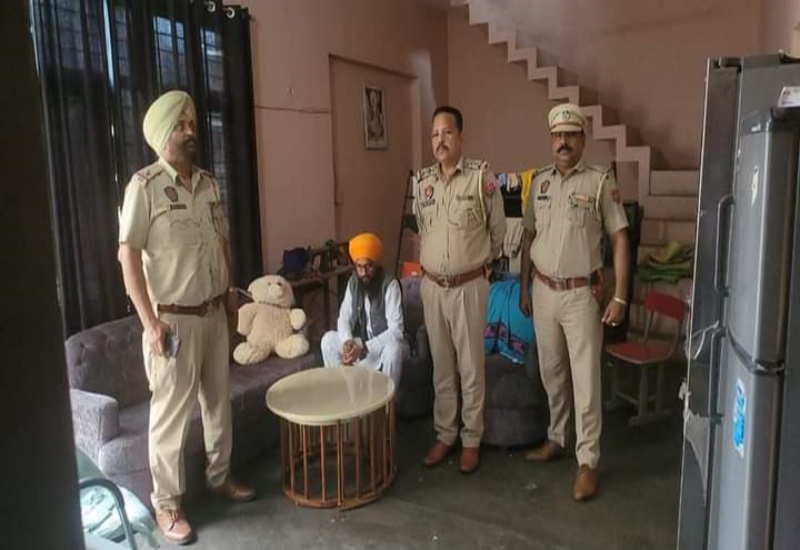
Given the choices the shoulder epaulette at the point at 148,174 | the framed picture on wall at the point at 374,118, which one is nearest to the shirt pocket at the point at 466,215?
the shoulder epaulette at the point at 148,174

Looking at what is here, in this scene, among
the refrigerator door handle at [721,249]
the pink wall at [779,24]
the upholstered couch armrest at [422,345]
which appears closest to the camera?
the refrigerator door handle at [721,249]

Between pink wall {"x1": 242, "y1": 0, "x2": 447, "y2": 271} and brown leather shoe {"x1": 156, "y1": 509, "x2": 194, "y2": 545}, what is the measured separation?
6.03 feet

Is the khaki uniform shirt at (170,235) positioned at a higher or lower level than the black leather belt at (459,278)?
higher

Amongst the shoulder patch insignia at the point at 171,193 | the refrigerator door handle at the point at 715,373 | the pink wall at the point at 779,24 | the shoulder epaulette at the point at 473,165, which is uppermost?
the pink wall at the point at 779,24

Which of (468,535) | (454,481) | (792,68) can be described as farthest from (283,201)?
(792,68)

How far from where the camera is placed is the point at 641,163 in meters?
5.15

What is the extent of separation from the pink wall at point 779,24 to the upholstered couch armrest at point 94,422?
294 centimetres

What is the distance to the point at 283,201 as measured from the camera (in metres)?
4.17

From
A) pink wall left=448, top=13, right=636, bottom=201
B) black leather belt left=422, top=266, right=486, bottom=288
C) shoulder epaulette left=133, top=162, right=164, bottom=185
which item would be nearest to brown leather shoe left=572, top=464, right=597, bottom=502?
black leather belt left=422, top=266, right=486, bottom=288

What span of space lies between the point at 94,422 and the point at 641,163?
4.26 m

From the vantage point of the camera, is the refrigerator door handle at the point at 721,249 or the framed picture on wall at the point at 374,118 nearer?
the refrigerator door handle at the point at 721,249

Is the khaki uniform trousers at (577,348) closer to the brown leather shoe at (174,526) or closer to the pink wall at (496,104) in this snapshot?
the brown leather shoe at (174,526)

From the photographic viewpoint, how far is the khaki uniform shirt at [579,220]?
8.55 feet

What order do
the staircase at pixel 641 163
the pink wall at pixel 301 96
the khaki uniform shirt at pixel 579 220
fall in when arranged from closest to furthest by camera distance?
1. the khaki uniform shirt at pixel 579 220
2. the pink wall at pixel 301 96
3. the staircase at pixel 641 163
